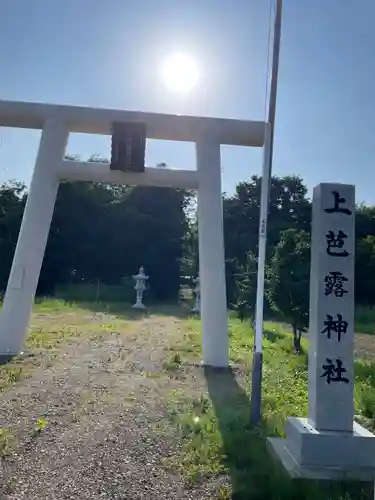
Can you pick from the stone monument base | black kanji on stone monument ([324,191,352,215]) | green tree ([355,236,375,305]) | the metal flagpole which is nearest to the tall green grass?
the stone monument base

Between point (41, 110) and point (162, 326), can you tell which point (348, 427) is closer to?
point (41, 110)

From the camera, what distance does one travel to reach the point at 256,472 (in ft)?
11.2

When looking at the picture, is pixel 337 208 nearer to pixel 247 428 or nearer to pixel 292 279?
pixel 247 428

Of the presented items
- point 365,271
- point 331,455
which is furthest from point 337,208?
point 365,271

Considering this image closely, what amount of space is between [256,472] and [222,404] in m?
1.97

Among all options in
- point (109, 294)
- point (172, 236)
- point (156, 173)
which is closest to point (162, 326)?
point (156, 173)

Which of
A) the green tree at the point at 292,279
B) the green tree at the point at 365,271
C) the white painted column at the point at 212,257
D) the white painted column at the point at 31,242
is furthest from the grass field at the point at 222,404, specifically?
the green tree at the point at 365,271

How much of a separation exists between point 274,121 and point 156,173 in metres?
3.27

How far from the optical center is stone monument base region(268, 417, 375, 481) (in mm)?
3344

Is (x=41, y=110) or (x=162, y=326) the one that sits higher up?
(x=41, y=110)

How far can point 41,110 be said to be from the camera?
25.4 ft

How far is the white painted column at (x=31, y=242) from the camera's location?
767cm

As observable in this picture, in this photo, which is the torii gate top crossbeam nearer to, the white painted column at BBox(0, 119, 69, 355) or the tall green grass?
the white painted column at BBox(0, 119, 69, 355)

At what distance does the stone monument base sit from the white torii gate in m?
4.06
